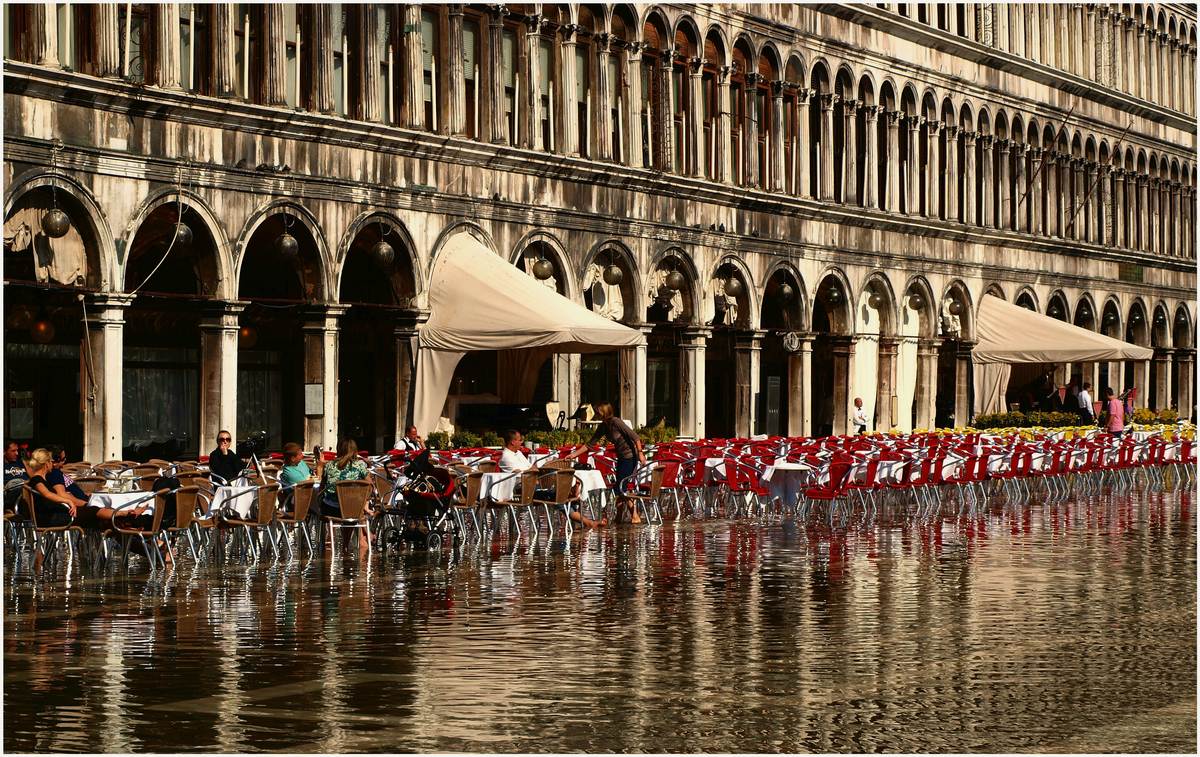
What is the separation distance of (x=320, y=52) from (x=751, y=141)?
13599 millimetres

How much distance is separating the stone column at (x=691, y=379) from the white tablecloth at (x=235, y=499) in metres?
21.3

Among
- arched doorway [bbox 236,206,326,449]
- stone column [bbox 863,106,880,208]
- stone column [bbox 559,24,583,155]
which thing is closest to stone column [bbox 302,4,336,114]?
arched doorway [bbox 236,206,326,449]

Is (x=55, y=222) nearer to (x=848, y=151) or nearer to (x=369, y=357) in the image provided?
(x=369, y=357)

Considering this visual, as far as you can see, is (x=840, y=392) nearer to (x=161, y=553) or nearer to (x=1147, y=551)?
(x=1147, y=551)

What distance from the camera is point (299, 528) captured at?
1917 cm

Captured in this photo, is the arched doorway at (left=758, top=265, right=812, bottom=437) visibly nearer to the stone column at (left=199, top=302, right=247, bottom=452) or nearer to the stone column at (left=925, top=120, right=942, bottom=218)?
the stone column at (left=925, top=120, right=942, bottom=218)

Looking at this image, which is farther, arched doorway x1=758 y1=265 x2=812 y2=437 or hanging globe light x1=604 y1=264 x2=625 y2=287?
arched doorway x1=758 y1=265 x2=812 y2=437

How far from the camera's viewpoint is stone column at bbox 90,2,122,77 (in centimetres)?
2623

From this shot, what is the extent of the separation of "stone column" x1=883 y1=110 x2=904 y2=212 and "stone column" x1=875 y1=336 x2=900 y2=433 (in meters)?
3.18

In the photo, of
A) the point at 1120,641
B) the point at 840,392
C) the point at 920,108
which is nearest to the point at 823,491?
the point at 1120,641

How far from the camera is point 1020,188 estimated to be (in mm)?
53625

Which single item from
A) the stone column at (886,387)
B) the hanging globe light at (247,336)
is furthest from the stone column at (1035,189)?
the hanging globe light at (247,336)

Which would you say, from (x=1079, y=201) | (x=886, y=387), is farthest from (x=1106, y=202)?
(x=886, y=387)

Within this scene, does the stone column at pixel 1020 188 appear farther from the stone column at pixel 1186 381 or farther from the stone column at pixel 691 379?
the stone column at pixel 691 379
